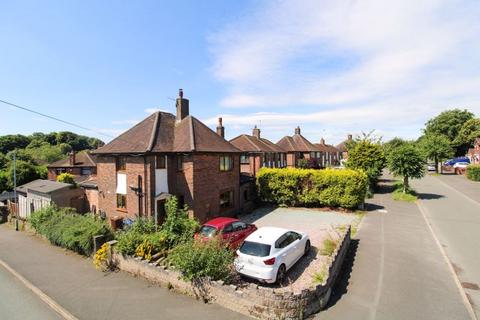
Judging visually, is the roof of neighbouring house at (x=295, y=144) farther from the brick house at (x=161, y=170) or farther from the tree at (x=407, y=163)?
the brick house at (x=161, y=170)

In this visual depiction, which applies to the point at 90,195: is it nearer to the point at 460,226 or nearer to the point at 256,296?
the point at 256,296

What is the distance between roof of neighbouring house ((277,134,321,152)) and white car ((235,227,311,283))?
32.8 m

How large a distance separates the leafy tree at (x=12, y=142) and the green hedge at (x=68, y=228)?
294 ft

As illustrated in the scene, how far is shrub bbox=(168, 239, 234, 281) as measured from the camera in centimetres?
1019

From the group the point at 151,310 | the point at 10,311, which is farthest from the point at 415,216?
the point at 10,311

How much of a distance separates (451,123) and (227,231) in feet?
282

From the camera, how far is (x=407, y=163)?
2816 centimetres

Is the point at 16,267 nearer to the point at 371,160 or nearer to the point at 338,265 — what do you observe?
the point at 338,265

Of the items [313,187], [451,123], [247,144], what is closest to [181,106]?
[313,187]

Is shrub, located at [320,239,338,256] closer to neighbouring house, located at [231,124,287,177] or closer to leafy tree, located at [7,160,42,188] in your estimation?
neighbouring house, located at [231,124,287,177]

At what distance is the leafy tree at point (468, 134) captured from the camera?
64.2 meters

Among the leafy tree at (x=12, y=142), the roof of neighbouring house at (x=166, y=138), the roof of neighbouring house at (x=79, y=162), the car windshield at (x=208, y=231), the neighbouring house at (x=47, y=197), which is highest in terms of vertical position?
the leafy tree at (x=12, y=142)

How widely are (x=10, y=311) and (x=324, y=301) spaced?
37.3 ft

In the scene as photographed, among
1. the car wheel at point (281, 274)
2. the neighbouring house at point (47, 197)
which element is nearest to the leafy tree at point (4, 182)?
the neighbouring house at point (47, 197)
